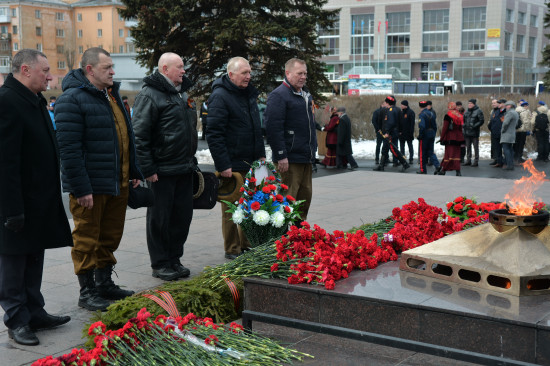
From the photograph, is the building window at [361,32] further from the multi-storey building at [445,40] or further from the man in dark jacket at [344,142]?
the man in dark jacket at [344,142]

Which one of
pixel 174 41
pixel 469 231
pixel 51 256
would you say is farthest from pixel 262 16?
pixel 469 231

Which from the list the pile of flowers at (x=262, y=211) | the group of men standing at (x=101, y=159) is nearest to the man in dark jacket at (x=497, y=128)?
the group of men standing at (x=101, y=159)

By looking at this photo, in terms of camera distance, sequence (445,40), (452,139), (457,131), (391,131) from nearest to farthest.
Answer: (452,139) → (457,131) → (391,131) → (445,40)

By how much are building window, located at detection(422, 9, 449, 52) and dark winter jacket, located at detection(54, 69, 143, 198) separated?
243ft

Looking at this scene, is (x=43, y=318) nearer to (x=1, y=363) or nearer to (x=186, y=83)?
(x=1, y=363)

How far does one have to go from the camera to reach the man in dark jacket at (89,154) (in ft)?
16.5

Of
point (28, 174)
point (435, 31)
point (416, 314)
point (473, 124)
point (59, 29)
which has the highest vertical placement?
point (59, 29)

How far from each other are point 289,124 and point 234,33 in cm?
1043

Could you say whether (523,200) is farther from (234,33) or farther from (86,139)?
(234,33)

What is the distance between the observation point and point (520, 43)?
7806cm

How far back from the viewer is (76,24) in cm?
7981

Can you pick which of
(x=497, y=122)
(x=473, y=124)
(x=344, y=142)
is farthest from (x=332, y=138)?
(x=497, y=122)

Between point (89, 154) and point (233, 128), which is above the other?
point (233, 128)

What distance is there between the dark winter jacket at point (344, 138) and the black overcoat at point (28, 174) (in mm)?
13144
